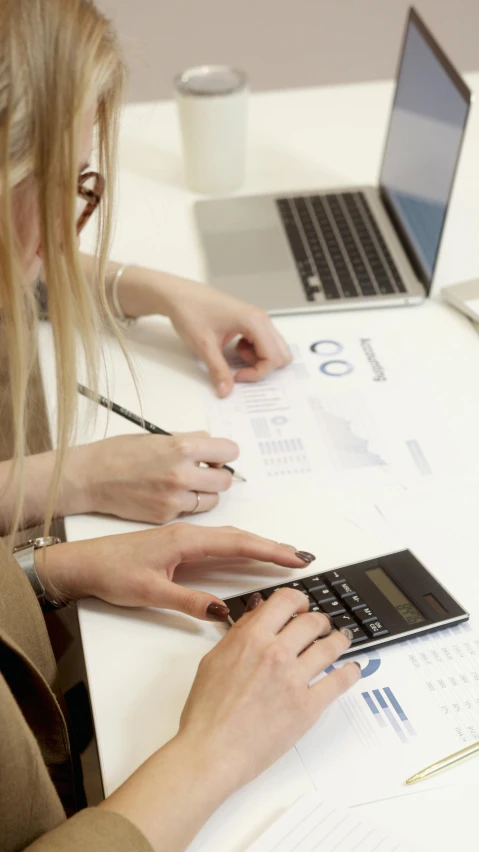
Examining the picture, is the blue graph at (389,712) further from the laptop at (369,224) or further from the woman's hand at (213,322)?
the laptop at (369,224)

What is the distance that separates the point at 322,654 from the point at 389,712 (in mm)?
69

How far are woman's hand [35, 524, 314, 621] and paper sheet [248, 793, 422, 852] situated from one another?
0.19 meters

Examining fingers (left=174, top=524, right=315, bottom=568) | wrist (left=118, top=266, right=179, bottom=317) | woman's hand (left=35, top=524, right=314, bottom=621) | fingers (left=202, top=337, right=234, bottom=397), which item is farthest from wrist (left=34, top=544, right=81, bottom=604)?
wrist (left=118, top=266, right=179, bottom=317)

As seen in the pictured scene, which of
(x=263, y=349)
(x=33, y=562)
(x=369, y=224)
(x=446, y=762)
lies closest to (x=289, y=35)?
(x=369, y=224)

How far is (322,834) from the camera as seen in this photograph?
2.02 ft

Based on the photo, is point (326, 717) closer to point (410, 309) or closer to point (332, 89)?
point (410, 309)

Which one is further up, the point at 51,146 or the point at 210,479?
the point at 51,146

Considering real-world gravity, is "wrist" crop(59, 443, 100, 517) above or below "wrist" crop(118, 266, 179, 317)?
below

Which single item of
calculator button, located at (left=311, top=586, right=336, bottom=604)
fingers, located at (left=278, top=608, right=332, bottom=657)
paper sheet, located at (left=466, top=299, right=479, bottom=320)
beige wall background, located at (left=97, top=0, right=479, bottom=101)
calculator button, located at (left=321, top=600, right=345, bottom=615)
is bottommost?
beige wall background, located at (left=97, top=0, right=479, bottom=101)

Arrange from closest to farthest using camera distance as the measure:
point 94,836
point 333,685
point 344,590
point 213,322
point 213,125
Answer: point 94,836, point 333,685, point 344,590, point 213,322, point 213,125

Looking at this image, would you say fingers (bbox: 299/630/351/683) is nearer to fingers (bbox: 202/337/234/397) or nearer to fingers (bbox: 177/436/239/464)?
fingers (bbox: 177/436/239/464)

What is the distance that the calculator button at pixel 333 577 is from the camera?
803mm

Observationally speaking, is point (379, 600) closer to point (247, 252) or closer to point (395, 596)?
point (395, 596)

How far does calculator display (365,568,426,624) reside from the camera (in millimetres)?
770
